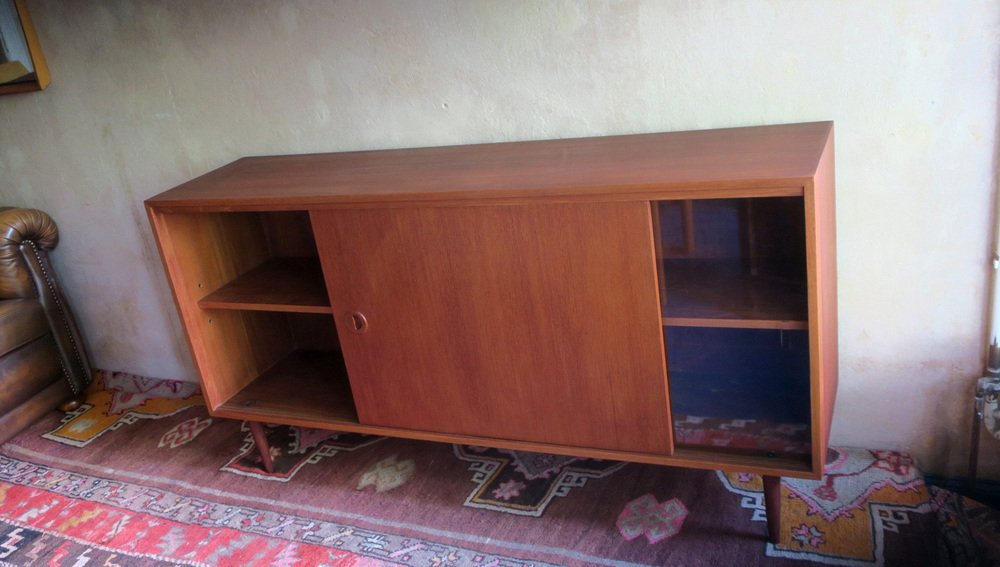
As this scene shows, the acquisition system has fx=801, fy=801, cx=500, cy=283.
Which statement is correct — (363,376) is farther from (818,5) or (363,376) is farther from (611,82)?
(818,5)

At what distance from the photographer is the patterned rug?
1515 mm

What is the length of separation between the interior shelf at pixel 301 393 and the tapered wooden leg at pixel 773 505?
87 cm

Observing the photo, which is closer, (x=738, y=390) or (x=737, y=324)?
(x=737, y=324)

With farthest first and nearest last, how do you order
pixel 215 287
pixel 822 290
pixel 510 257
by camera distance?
pixel 215 287, pixel 510 257, pixel 822 290

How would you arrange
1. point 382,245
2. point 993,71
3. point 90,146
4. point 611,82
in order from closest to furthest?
point 993,71
point 382,245
point 611,82
point 90,146

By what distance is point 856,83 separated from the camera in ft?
4.79

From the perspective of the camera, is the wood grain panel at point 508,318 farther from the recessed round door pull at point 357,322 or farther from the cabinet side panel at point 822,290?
the cabinet side panel at point 822,290

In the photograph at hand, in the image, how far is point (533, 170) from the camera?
1457 mm

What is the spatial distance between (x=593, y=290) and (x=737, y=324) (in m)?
0.24

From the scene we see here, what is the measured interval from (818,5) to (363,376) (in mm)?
1130

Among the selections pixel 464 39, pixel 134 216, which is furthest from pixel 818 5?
pixel 134 216

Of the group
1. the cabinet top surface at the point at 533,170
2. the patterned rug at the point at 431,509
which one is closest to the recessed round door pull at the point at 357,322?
the cabinet top surface at the point at 533,170

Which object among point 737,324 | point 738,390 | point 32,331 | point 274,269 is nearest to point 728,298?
point 737,324

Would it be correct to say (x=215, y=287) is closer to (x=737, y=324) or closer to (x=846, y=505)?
(x=737, y=324)
